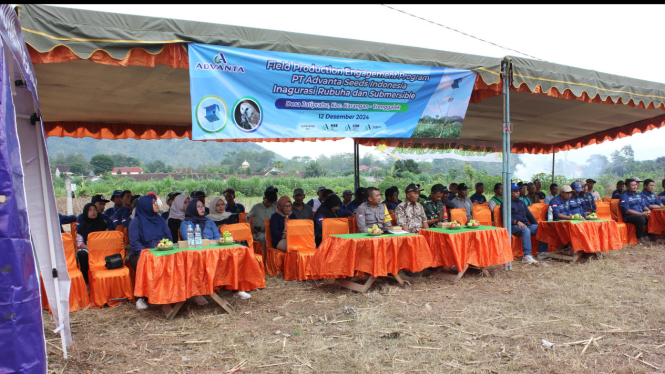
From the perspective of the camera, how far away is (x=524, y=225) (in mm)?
7125

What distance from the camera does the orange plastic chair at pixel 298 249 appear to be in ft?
19.0

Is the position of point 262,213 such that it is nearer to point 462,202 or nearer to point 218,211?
point 218,211

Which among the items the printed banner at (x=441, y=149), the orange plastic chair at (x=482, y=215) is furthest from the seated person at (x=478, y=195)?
the orange plastic chair at (x=482, y=215)

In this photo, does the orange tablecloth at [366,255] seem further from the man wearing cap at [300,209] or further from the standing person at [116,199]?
the standing person at [116,199]

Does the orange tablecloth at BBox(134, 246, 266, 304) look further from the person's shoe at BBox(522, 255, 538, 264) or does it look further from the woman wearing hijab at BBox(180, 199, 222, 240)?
the person's shoe at BBox(522, 255, 538, 264)

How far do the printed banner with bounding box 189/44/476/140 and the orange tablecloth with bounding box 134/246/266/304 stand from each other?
4.12 feet

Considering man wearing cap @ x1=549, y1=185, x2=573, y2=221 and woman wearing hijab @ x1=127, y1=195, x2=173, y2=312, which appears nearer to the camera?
woman wearing hijab @ x1=127, y1=195, x2=173, y2=312

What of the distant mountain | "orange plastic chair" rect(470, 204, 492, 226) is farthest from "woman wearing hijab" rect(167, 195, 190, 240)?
the distant mountain

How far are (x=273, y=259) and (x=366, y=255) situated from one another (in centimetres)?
179

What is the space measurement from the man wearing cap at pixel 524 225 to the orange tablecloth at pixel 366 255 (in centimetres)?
269

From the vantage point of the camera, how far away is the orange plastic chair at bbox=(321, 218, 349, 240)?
236 inches

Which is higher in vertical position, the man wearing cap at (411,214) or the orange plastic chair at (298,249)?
the man wearing cap at (411,214)

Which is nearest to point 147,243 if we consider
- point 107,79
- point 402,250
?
point 107,79

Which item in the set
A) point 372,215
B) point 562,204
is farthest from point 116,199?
point 562,204
